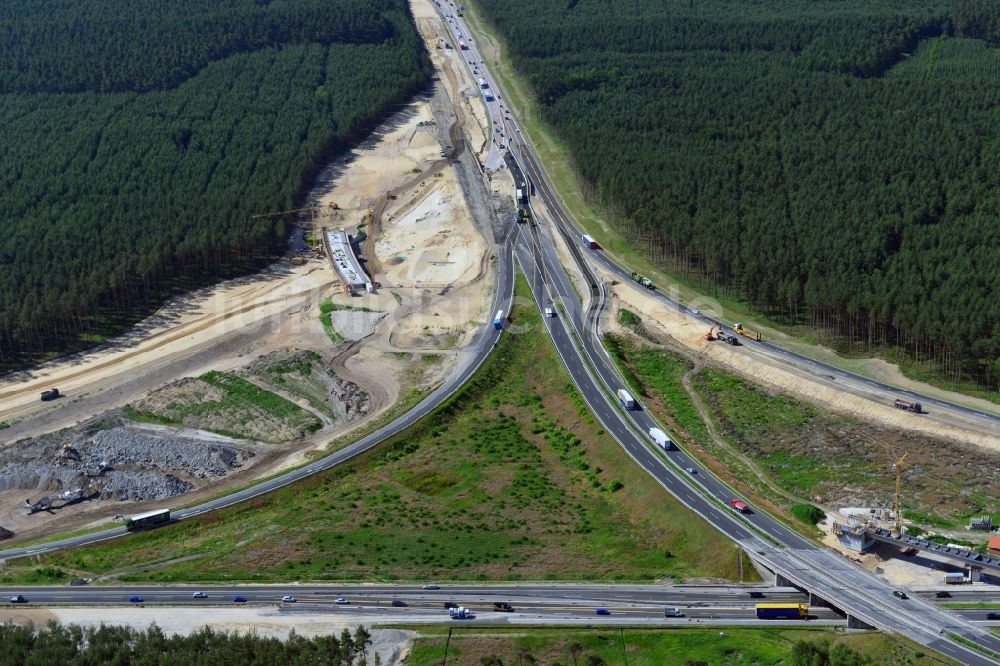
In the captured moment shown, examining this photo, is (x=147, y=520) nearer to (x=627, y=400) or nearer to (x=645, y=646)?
(x=627, y=400)

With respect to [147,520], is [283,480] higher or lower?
higher

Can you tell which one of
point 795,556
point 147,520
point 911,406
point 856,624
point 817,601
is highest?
point 911,406

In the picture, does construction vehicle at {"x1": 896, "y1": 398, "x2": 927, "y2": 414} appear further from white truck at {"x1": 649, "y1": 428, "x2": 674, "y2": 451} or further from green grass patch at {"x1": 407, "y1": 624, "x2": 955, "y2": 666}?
green grass patch at {"x1": 407, "y1": 624, "x2": 955, "y2": 666}

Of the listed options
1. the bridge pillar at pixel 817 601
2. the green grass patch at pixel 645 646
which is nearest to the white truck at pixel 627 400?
the bridge pillar at pixel 817 601

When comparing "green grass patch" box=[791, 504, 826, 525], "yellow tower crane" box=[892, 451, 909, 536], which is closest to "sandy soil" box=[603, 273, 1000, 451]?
"yellow tower crane" box=[892, 451, 909, 536]

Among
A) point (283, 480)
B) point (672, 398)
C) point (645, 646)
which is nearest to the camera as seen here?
point (645, 646)

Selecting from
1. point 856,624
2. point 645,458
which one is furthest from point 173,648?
point 645,458

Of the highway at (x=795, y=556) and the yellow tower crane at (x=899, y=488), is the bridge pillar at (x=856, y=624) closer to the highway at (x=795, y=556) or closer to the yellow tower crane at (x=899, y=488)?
the highway at (x=795, y=556)
